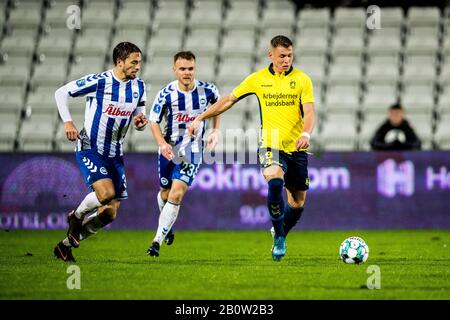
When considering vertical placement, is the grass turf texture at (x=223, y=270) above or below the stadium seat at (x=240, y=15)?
below

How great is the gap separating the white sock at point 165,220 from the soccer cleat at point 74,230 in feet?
3.04

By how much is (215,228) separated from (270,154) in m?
6.19

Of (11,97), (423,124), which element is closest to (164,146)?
(423,124)

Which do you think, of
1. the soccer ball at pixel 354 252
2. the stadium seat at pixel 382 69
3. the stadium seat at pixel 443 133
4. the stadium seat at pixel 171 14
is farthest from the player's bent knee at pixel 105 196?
the stadium seat at pixel 171 14

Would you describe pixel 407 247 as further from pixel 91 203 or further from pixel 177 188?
pixel 91 203

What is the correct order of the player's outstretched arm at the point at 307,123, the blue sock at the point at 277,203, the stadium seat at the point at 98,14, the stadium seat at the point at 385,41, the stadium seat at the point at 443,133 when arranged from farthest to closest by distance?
the stadium seat at the point at 98,14
the stadium seat at the point at 385,41
the stadium seat at the point at 443,133
the blue sock at the point at 277,203
the player's outstretched arm at the point at 307,123

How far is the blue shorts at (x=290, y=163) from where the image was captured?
387 inches

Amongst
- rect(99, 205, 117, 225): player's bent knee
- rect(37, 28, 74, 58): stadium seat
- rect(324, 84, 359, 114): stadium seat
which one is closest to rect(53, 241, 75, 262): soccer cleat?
rect(99, 205, 117, 225): player's bent knee

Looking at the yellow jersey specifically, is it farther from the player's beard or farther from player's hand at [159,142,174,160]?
the player's beard

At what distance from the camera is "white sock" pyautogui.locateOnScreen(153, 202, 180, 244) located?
33.9 ft

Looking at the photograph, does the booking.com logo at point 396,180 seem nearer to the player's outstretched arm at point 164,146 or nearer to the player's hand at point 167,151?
the player's outstretched arm at point 164,146

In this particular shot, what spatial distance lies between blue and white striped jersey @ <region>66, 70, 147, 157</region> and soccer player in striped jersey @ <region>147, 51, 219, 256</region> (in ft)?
2.37

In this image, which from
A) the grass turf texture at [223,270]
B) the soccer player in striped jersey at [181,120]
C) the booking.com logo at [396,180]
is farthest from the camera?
the booking.com logo at [396,180]

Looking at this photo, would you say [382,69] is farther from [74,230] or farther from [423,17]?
[74,230]
